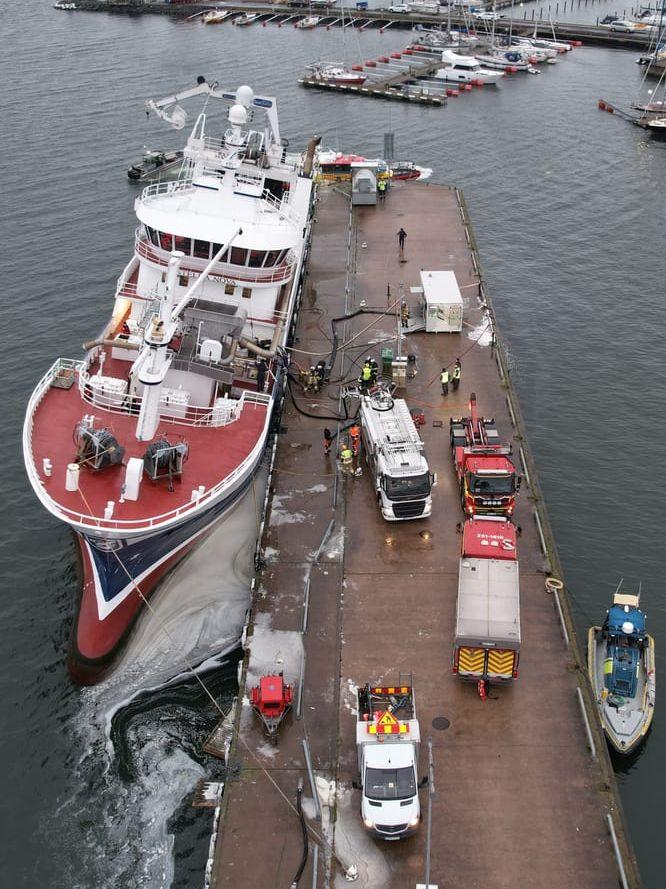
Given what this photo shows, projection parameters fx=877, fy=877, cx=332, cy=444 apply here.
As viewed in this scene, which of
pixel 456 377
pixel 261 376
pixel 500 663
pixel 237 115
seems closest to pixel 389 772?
pixel 500 663

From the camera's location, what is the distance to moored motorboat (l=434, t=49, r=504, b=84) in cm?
10638

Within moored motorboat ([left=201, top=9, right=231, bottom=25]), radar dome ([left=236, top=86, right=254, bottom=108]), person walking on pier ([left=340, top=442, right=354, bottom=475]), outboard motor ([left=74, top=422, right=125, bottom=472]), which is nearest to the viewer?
outboard motor ([left=74, top=422, right=125, bottom=472])

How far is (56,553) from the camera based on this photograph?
123 feet

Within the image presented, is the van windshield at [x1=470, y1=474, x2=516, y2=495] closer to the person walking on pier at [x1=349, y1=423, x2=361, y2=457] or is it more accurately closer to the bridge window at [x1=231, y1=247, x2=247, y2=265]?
the person walking on pier at [x1=349, y1=423, x2=361, y2=457]

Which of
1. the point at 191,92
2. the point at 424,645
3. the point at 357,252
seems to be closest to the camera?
the point at 424,645

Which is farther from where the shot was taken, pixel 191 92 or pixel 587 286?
pixel 587 286

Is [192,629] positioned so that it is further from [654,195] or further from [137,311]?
[654,195]

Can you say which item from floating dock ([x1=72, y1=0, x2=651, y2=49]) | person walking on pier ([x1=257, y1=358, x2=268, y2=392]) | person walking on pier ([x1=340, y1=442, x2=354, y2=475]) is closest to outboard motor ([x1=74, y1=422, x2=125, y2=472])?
person walking on pier ([x1=257, y1=358, x2=268, y2=392])

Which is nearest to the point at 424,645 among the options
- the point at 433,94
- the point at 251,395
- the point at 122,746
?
the point at 122,746

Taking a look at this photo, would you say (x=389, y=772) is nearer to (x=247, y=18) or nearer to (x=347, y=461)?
(x=347, y=461)

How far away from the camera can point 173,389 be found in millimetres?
36406

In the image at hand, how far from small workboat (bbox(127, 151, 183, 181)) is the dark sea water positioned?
2104 millimetres

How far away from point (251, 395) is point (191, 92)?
743 inches

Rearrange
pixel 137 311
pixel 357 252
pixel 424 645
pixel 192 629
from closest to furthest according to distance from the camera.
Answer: pixel 424 645, pixel 192 629, pixel 137 311, pixel 357 252
